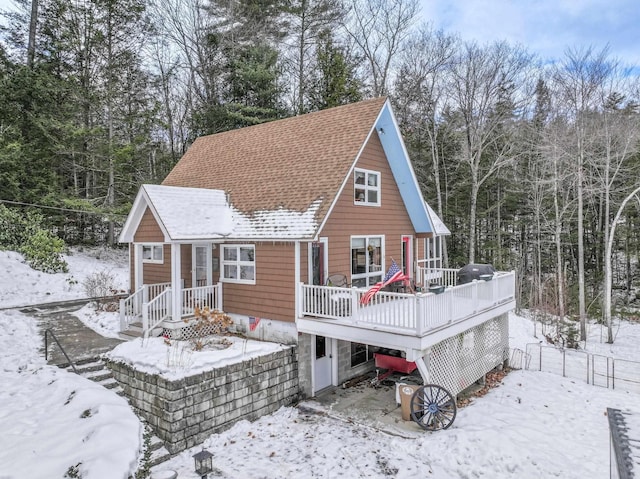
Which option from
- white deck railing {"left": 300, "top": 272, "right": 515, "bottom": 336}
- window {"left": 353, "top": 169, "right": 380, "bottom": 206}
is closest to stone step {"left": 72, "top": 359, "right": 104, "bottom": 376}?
white deck railing {"left": 300, "top": 272, "right": 515, "bottom": 336}

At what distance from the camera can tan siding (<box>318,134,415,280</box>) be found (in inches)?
434

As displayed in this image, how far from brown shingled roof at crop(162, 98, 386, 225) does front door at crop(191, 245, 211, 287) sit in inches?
65.8

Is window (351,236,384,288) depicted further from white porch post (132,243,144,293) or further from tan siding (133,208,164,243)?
white porch post (132,243,144,293)

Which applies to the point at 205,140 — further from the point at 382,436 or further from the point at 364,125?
the point at 382,436

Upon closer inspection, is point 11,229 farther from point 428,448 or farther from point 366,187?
point 428,448

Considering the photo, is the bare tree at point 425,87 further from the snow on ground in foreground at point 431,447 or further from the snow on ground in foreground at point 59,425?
the snow on ground in foreground at point 59,425

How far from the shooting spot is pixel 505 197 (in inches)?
1097

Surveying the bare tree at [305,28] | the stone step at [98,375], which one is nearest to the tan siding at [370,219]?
the stone step at [98,375]

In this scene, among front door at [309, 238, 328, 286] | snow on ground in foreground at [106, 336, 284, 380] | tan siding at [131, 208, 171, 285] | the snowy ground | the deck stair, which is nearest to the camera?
the snowy ground

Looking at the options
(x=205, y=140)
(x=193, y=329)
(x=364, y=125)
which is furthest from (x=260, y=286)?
(x=205, y=140)

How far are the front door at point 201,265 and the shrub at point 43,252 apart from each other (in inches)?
367

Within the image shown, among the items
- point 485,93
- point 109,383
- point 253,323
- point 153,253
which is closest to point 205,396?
point 109,383

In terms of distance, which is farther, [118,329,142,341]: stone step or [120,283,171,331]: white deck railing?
[120,283,171,331]: white deck railing

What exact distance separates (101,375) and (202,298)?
3.14 meters
